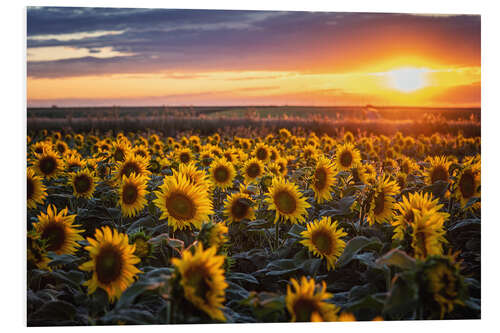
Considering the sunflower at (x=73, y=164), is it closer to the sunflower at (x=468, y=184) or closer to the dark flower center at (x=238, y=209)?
the dark flower center at (x=238, y=209)

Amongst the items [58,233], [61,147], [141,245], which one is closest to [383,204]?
[141,245]

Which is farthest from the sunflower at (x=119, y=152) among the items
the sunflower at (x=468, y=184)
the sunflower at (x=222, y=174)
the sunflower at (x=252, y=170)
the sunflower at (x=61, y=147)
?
the sunflower at (x=468, y=184)

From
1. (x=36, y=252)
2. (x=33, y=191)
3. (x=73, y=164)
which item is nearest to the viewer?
(x=36, y=252)

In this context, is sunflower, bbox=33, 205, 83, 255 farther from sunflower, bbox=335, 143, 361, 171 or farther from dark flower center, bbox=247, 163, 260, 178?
sunflower, bbox=335, 143, 361, 171

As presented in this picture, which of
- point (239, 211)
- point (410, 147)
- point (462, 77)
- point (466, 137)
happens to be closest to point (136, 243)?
point (239, 211)

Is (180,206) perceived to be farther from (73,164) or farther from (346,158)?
(346,158)

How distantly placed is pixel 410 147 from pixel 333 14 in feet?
10.7

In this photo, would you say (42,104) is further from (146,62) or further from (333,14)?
(333,14)

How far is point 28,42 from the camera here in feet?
12.1

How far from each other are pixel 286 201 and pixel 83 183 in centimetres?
168

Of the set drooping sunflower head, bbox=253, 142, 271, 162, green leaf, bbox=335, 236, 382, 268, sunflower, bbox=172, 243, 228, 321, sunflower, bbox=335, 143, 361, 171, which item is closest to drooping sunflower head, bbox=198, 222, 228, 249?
sunflower, bbox=172, 243, 228, 321

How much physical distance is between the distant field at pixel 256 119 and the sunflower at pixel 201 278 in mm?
2498

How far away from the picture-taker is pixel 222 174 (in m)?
4.23

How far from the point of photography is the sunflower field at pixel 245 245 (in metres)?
2.09
